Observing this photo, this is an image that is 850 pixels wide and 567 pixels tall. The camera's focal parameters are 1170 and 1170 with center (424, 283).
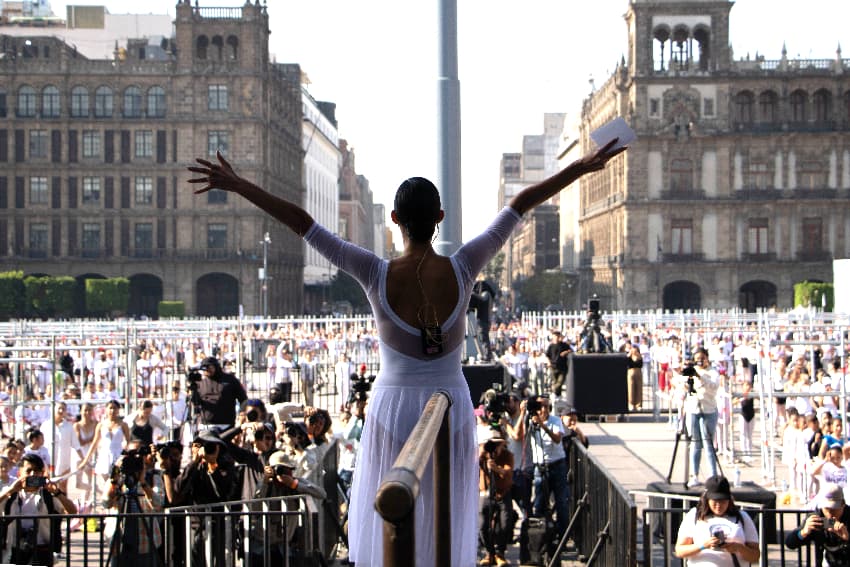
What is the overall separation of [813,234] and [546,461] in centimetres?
6335

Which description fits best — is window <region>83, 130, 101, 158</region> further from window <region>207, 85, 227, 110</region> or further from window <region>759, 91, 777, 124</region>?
window <region>759, 91, 777, 124</region>

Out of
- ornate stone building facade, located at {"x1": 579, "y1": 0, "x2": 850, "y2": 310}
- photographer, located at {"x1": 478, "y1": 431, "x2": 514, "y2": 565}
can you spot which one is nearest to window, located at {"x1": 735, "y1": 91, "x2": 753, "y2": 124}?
ornate stone building facade, located at {"x1": 579, "y1": 0, "x2": 850, "y2": 310}

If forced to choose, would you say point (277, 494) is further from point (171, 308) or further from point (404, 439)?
point (171, 308)

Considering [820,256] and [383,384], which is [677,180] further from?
[383,384]

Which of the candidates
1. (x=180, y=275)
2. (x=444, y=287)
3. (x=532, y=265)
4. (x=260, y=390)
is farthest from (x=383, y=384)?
(x=532, y=265)

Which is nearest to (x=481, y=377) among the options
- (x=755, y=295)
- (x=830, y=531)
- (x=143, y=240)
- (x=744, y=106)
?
(x=830, y=531)

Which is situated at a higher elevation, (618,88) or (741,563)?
(618,88)

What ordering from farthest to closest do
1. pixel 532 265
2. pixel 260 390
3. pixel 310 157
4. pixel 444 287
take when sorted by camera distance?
pixel 532 265 → pixel 310 157 → pixel 260 390 → pixel 444 287

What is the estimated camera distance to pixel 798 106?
71938 millimetres

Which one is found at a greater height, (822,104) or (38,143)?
(822,104)

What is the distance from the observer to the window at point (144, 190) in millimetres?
66625

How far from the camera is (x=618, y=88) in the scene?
7088cm

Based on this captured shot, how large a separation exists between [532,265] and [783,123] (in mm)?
48862

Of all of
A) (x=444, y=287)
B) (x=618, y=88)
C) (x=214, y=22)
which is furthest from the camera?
(x=618, y=88)
